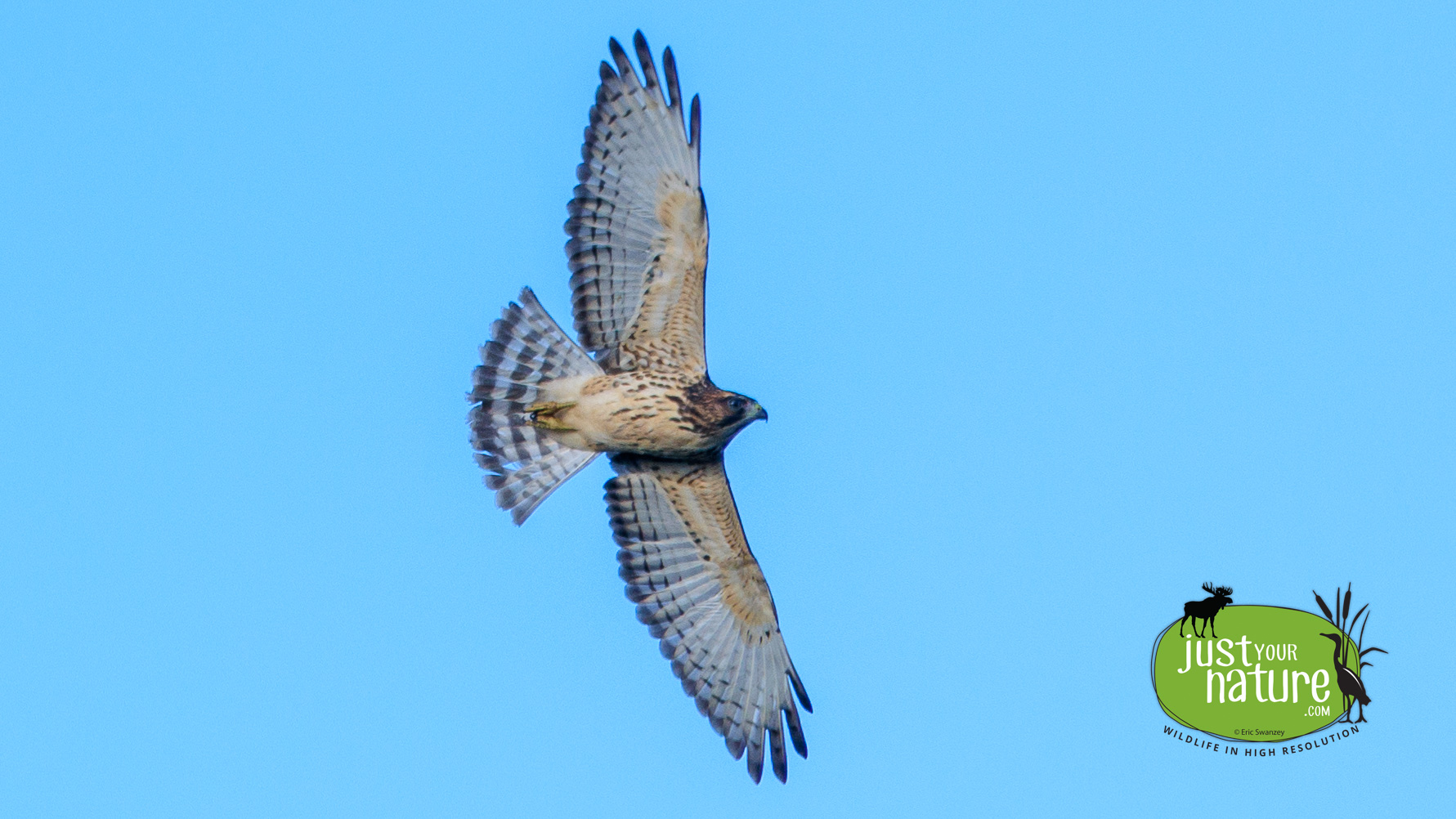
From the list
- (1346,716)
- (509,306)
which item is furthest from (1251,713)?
(509,306)

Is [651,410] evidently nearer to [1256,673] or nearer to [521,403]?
[521,403]

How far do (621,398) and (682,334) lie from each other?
1.81 feet

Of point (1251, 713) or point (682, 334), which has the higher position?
point (682, 334)

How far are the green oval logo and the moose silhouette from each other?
0.04m

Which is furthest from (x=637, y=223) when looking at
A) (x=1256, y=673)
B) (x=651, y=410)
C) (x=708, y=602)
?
(x=1256, y=673)

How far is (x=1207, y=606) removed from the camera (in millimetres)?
14594

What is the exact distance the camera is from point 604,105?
13.5 metres

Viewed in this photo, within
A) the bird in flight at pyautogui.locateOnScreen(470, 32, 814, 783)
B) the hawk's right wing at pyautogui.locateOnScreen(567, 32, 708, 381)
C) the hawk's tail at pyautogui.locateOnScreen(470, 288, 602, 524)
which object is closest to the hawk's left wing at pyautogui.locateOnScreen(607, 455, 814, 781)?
the bird in flight at pyautogui.locateOnScreen(470, 32, 814, 783)

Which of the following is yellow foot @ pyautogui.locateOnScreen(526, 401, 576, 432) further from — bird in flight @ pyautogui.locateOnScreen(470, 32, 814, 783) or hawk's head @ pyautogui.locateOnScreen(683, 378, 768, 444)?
hawk's head @ pyautogui.locateOnScreen(683, 378, 768, 444)

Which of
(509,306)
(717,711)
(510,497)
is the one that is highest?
(509,306)

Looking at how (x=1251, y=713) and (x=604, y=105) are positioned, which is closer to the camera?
(x=604, y=105)

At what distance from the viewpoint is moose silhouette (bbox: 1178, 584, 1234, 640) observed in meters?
14.6

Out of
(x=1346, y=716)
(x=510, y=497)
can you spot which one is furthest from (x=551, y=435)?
(x=1346, y=716)

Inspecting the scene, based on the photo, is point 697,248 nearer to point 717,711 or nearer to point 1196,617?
point 717,711
